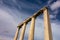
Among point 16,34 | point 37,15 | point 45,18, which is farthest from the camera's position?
point 16,34

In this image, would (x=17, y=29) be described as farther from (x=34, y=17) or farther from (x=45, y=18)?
(x=45, y=18)

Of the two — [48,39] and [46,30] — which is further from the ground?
[46,30]

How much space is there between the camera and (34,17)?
3381 cm

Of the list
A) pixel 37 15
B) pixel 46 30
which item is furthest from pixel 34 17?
pixel 46 30

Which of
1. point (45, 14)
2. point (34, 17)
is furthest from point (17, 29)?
point (45, 14)

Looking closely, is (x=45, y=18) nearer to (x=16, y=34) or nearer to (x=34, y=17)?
(x=34, y=17)

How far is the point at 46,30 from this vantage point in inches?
1018

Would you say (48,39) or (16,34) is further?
(16,34)

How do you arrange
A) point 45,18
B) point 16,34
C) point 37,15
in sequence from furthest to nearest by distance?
point 16,34 < point 37,15 < point 45,18

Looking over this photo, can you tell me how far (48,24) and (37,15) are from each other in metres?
A: 7.31

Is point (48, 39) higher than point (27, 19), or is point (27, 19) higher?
point (27, 19)

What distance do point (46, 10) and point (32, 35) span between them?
6994 millimetres

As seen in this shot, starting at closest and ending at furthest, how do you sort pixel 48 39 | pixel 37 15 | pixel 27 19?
1. pixel 48 39
2. pixel 37 15
3. pixel 27 19

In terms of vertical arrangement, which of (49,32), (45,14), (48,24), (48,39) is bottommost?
(48,39)
